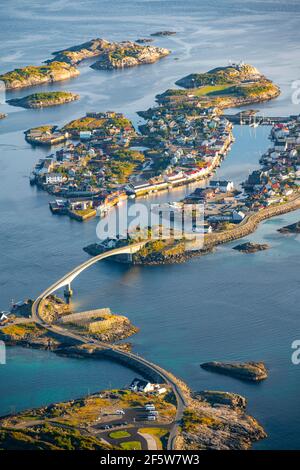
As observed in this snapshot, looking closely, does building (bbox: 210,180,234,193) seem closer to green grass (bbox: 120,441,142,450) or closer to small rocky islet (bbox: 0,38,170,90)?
green grass (bbox: 120,441,142,450)

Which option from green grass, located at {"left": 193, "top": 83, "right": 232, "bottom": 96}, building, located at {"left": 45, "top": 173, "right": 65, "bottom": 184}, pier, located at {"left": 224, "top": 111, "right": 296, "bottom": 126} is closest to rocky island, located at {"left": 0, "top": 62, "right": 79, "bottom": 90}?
green grass, located at {"left": 193, "top": 83, "right": 232, "bottom": 96}

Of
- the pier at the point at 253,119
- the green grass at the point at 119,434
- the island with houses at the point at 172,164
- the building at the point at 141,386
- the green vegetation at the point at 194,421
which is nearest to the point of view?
the green grass at the point at 119,434

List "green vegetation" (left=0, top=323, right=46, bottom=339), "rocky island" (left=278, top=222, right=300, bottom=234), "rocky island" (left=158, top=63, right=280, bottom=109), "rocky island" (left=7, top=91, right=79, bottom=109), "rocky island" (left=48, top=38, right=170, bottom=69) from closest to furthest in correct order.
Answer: "green vegetation" (left=0, top=323, right=46, bottom=339), "rocky island" (left=278, top=222, right=300, bottom=234), "rocky island" (left=158, top=63, right=280, bottom=109), "rocky island" (left=7, top=91, right=79, bottom=109), "rocky island" (left=48, top=38, right=170, bottom=69)

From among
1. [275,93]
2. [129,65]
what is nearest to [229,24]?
[129,65]

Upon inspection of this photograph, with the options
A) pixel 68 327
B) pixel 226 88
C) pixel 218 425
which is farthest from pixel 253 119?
pixel 218 425

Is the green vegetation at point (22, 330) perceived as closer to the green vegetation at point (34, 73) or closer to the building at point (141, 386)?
the building at point (141, 386)

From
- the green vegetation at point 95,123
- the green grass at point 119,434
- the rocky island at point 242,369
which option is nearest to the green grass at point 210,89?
the green vegetation at point 95,123
